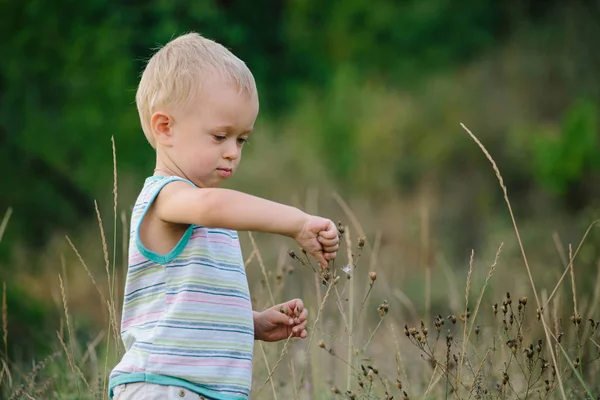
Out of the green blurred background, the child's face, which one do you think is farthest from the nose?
the green blurred background

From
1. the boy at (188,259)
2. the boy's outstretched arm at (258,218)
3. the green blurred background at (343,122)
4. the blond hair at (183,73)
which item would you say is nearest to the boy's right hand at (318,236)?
the boy's outstretched arm at (258,218)

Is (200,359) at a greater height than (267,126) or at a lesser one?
lesser

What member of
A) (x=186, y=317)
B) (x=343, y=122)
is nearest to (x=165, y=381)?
(x=186, y=317)

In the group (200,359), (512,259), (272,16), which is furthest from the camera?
(272,16)

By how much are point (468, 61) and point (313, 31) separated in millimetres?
2865

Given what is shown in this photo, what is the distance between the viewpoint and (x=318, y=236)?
203 cm

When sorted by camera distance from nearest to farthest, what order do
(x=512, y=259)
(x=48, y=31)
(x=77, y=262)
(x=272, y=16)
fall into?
(x=48, y=31) → (x=512, y=259) → (x=77, y=262) → (x=272, y=16)

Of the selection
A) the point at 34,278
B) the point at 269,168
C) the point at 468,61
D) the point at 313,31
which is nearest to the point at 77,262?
the point at 34,278

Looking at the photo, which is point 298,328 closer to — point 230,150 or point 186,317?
point 186,317

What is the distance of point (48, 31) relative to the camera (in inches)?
279

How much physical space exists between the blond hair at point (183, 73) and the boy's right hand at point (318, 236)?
490 millimetres

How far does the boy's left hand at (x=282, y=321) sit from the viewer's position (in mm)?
2521

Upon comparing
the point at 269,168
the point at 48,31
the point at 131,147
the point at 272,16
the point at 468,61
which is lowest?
the point at 131,147

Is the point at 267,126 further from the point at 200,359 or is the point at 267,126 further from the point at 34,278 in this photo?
the point at 200,359
